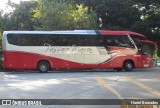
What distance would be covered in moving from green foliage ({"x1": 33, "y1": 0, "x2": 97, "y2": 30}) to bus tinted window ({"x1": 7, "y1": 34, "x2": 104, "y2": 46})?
6016 millimetres

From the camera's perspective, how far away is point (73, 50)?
29156 mm

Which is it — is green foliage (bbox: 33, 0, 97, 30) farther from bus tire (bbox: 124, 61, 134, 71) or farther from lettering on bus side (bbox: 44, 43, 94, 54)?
bus tire (bbox: 124, 61, 134, 71)

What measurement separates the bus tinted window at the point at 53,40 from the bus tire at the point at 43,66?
1420 mm

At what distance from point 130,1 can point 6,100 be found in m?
31.6

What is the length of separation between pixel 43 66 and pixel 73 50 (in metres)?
2.51

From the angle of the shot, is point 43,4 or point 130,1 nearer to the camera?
point 43,4

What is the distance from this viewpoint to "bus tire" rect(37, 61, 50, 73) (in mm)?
28750

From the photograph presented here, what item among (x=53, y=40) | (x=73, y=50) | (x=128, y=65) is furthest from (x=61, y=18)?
(x=128, y=65)

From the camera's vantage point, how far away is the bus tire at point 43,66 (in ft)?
94.3

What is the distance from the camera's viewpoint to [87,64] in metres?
29.5

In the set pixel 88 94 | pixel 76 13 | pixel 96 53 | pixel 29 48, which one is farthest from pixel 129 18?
pixel 88 94

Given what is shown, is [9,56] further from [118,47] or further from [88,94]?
[88,94]

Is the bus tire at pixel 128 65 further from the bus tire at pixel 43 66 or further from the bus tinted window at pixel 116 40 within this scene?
the bus tire at pixel 43 66

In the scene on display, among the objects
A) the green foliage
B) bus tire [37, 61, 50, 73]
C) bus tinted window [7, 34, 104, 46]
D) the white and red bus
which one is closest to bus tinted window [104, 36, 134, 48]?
the white and red bus
